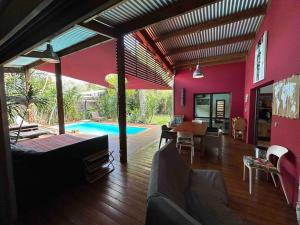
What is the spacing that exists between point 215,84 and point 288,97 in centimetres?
483

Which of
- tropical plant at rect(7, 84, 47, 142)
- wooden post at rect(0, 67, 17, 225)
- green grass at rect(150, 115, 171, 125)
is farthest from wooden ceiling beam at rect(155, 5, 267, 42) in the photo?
green grass at rect(150, 115, 171, 125)

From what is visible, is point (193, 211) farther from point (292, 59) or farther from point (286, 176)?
point (292, 59)

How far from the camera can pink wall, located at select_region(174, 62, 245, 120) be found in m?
6.52

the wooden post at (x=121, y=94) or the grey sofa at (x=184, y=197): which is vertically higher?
the wooden post at (x=121, y=94)

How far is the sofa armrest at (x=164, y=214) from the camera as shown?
87 centimetres

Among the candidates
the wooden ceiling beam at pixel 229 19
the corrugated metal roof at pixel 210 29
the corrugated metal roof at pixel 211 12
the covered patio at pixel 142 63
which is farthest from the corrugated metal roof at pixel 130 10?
the wooden ceiling beam at pixel 229 19

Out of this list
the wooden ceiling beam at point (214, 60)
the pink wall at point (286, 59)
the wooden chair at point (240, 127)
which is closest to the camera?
the pink wall at point (286, 59)

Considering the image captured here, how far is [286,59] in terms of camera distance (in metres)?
2.45

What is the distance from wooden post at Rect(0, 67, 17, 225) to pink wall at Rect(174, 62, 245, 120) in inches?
267

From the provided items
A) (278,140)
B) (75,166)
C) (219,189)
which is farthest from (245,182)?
(75,166)

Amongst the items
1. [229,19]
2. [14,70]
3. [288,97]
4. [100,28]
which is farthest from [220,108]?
[14,70]

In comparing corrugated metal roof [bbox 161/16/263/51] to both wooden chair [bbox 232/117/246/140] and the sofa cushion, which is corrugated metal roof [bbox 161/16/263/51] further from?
the sofa cushion

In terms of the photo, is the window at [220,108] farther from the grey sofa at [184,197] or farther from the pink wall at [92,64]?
the grey sofa at [184,197]

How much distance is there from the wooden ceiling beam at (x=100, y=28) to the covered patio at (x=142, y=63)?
0.07ft
